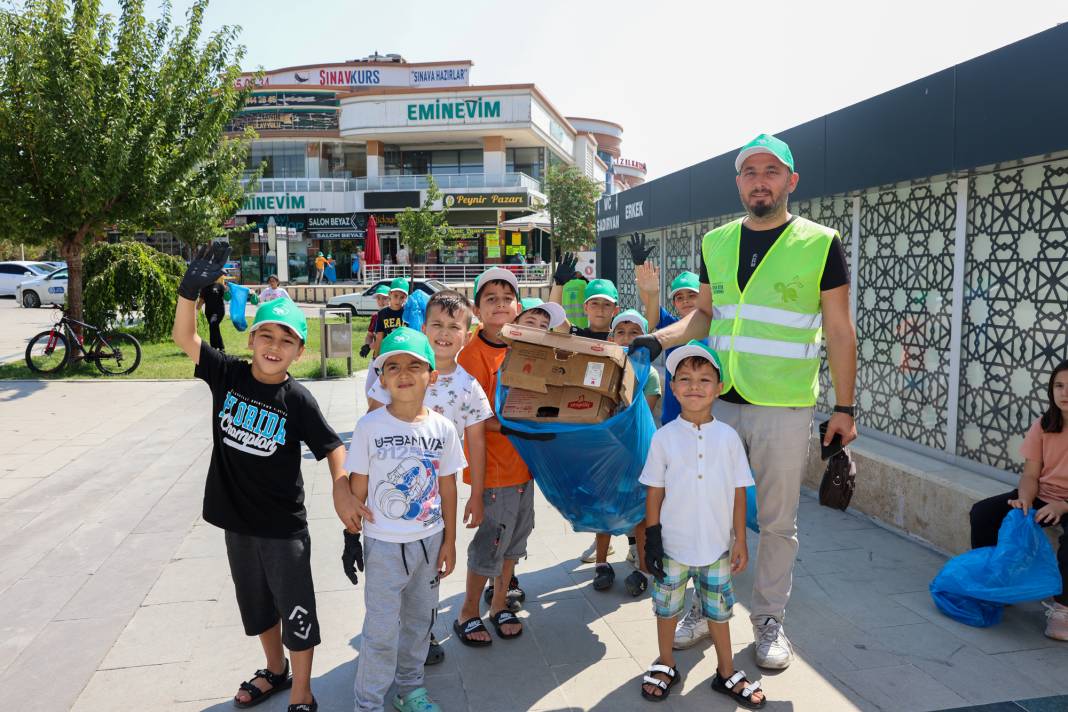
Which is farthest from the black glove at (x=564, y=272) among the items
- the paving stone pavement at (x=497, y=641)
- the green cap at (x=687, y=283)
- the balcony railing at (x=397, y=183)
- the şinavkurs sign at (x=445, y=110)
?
the şinavkurs sign at (x=445, y=110)

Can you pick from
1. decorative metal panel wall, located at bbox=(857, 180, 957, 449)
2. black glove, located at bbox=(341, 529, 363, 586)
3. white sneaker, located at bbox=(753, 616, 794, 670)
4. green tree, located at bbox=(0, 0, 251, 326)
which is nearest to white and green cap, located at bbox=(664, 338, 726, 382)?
white sneaker, located at bbox=(753, 616, 794, 670)

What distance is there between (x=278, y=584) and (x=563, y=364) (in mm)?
1435

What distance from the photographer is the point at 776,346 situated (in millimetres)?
3385

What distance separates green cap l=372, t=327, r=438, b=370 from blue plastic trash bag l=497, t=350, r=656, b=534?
612mm

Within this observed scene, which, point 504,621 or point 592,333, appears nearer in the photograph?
point 504,621

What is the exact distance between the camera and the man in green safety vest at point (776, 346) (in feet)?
10.9

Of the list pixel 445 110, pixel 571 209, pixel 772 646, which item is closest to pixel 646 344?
pixel 772 646

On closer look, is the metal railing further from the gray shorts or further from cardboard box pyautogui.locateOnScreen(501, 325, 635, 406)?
cardboard box pyautogui.locateOnScreen(501, 325, 635, 406)

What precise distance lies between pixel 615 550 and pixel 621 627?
3.84 ft

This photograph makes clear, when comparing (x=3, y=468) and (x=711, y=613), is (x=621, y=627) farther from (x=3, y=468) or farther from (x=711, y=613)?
(x=3, y=468)

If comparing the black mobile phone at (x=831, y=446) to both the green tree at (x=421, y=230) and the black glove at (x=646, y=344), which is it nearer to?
the black glove at (x=646, y=344)

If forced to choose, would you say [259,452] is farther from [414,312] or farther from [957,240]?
[957,240]

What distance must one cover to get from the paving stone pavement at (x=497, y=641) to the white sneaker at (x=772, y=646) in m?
0.06

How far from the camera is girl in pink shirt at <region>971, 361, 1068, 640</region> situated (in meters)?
3.71
